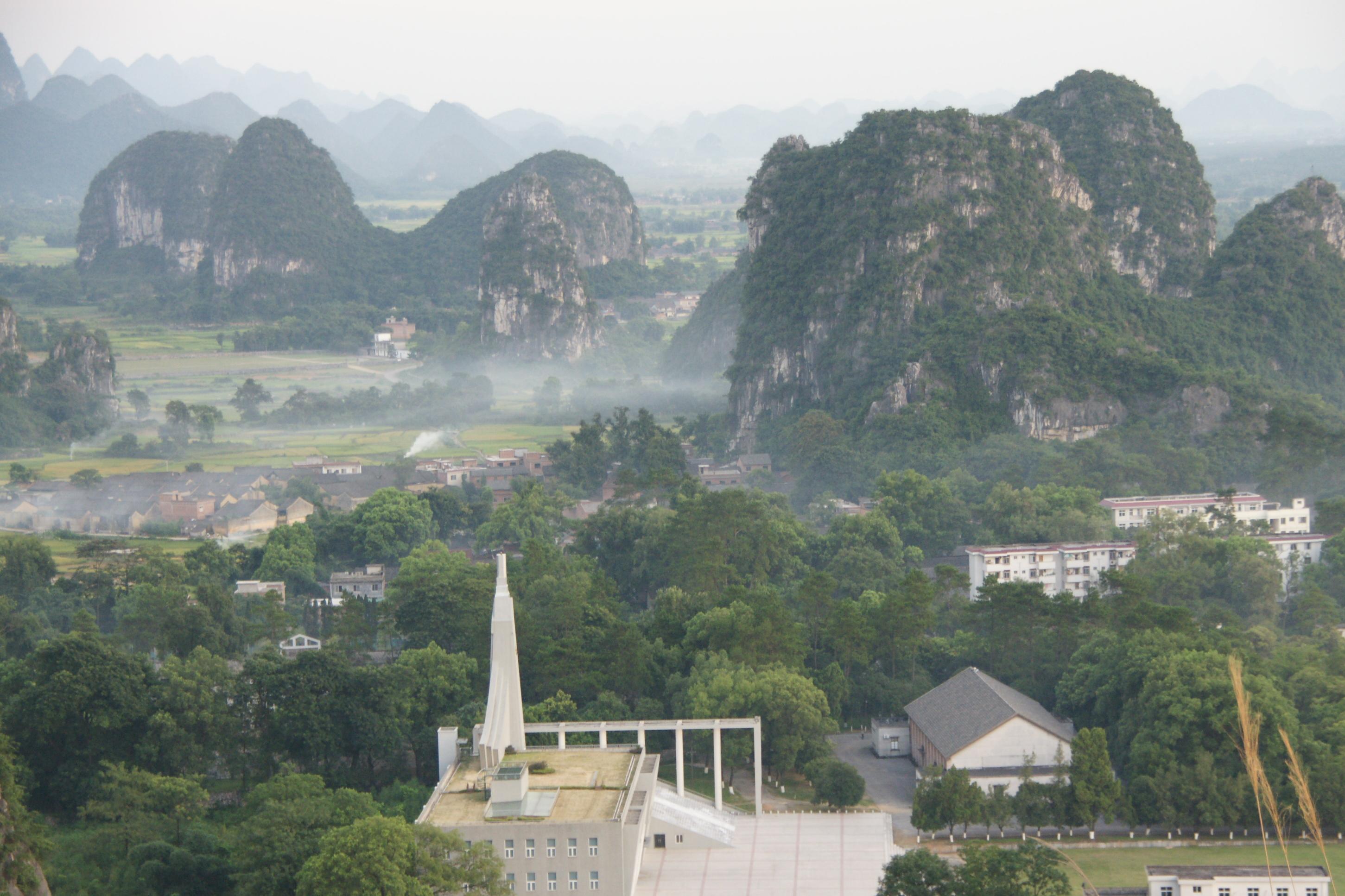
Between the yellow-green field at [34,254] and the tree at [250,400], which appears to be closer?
the tree at [250,400]

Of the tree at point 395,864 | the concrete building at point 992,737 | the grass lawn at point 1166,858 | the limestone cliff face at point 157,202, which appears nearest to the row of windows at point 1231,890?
the grass lawn at point 1166,858

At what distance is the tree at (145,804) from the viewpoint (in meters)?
25.3

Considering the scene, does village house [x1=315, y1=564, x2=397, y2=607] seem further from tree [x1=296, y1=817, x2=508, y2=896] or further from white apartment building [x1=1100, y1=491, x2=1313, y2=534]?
tree [x1=296, y1=817, x2=508, y2=896]

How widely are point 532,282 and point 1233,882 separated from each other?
8104 centimetres

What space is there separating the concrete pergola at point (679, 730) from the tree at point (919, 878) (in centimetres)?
558

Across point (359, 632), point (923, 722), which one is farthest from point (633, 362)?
point (923, 722)

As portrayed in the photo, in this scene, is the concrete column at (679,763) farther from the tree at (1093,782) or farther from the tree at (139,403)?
the tree at (139,403)

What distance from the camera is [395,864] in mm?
20344

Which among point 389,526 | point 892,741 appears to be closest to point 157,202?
point 389,526

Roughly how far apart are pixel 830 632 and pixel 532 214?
231 feet

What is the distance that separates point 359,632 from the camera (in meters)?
36.8

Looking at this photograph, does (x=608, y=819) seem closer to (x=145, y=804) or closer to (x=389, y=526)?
(x=145, y=804)

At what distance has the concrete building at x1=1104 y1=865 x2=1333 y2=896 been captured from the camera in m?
22.2

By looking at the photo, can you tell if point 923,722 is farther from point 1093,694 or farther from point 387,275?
point 387,275
